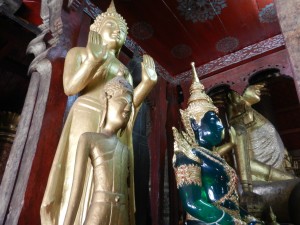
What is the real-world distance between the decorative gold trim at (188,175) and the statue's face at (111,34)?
0.82 metres

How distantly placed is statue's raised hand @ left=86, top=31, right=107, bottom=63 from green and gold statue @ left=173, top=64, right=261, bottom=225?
0.53m

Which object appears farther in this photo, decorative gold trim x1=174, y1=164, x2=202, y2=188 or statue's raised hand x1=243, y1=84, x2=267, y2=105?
statue's raised hand x1=243, y1=84, x2=267, y2=105

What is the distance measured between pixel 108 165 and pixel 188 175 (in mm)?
359

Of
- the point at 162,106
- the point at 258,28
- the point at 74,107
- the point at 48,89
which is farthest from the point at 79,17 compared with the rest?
the point at 258,28

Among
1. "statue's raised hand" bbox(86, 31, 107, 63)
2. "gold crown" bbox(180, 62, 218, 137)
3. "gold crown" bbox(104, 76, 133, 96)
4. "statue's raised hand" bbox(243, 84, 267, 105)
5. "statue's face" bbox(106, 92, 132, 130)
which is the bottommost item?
"statue's face" bbox(106, 92, 132, 130)

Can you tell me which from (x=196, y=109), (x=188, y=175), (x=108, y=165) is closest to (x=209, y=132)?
(x=196, y=109)

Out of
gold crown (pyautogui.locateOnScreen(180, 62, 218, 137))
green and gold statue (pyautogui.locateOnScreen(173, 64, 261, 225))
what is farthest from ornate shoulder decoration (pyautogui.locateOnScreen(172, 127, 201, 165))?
gold crown (pyautogui.locateOnScreen(180, 62, 218, 137))

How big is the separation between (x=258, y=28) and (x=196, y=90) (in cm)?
97

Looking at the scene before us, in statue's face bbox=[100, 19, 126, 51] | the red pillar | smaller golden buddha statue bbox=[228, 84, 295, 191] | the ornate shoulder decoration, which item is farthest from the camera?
smaller golden buddha statue bbox=[228, 84, 295, 191]

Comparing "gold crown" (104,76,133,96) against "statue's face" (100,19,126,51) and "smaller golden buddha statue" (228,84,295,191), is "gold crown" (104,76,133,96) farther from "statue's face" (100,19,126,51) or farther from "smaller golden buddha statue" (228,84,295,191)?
"smaller golden buddha statue" (228,84,295,191)

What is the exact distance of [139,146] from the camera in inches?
74.3

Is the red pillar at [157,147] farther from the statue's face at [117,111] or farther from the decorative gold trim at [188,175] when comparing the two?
the statue's face at [117,111]

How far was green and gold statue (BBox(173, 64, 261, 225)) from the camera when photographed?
3.90ft

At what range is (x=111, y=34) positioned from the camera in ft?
5.56
